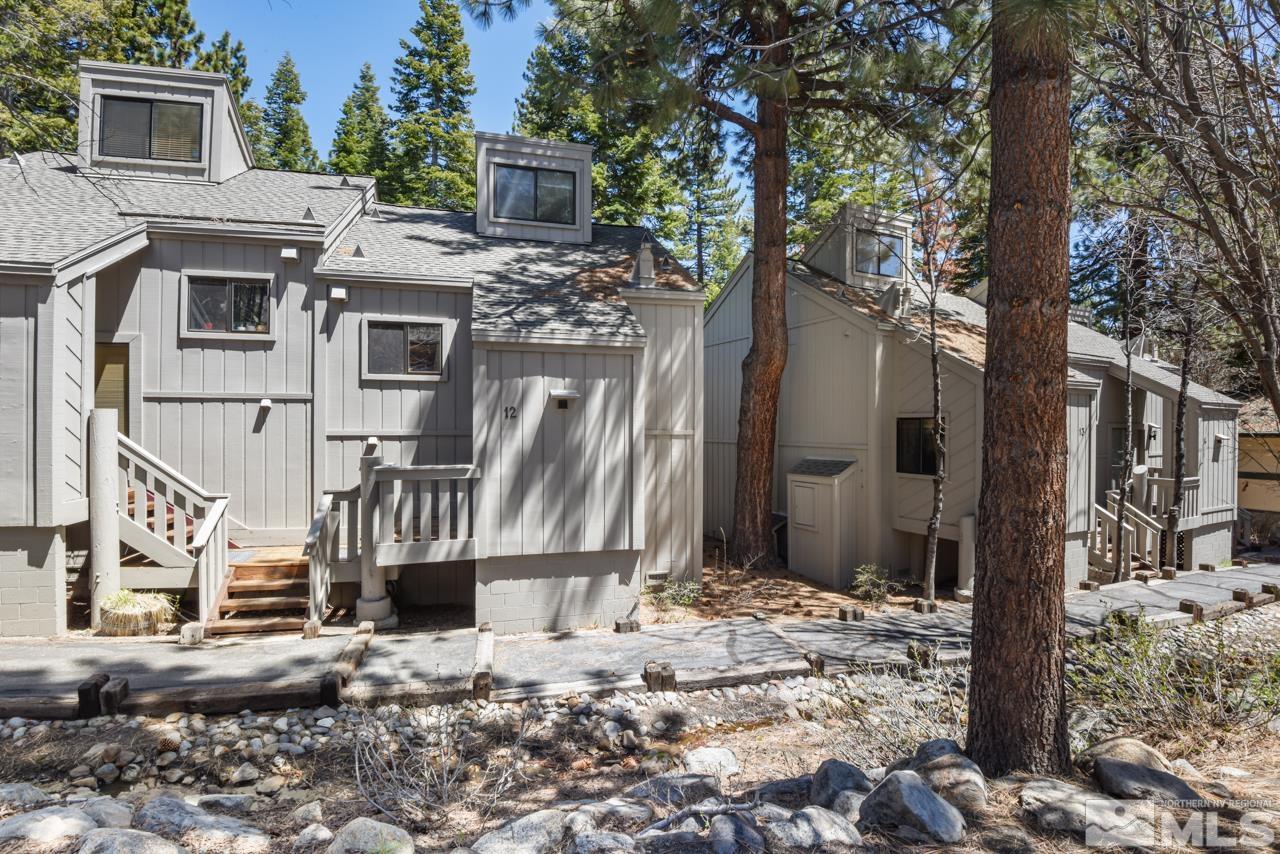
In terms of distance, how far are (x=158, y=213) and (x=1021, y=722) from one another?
392 inches

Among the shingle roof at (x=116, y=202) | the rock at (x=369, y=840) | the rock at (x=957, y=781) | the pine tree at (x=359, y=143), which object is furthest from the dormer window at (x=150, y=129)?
the pine tree at (x=359, y=143)

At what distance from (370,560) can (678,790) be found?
439cm

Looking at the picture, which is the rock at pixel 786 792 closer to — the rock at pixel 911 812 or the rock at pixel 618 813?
the rock at pixel 911 812

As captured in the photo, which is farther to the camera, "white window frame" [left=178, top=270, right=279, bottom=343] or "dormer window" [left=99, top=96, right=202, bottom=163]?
"dormer window" [left=99, top=96, right=202, bottom=163]

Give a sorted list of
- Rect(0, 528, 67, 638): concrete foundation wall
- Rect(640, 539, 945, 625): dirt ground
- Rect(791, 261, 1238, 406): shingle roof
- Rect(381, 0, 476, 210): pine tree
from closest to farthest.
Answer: Rect(0, 528, 67, 638): concrete foundation wall
Rect(640, 539, 945, 625): dirt ground
Rect(791, 261, 1238, 406): shingle roof
Rect(381, 0, 476, 210): pine tree

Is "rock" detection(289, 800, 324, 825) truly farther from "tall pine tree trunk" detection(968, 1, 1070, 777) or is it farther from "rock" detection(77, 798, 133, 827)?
"tall pine tree trunk" detection(968, 1, 1070, 777)

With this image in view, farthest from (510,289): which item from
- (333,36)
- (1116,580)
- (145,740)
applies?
(1116,580)

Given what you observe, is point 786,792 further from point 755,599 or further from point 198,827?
point 755,599

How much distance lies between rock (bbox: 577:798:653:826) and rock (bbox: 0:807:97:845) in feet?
6.58

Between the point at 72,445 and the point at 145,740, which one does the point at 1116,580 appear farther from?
the point at 72,445

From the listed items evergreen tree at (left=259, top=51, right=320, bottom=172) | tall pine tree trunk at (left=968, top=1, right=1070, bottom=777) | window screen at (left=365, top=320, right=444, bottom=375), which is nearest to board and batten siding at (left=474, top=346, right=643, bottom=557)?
window screen at (left=365, top=320, right=444, bottom=375)

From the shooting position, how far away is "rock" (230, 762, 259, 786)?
383cm

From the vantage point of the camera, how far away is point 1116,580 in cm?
925

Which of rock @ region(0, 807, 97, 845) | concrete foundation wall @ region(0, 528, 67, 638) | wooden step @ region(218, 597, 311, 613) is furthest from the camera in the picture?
wooden step @ region(218, 597, 311, 613)
